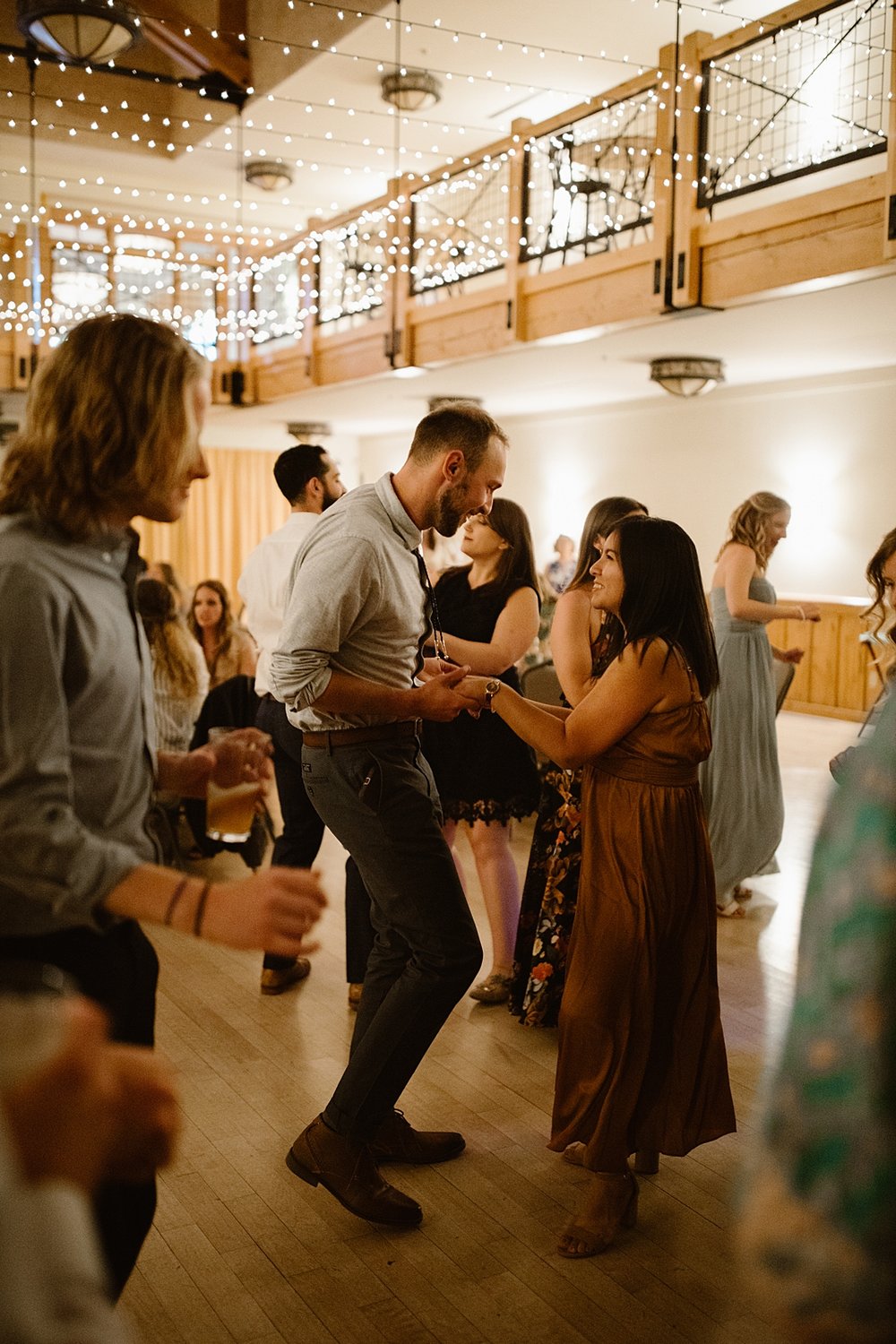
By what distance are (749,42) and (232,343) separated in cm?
793

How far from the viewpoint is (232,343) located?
13.2 meters

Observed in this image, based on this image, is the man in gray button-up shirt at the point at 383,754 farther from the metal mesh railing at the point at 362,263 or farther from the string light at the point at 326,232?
the metal mesh railing at the point at 362,263

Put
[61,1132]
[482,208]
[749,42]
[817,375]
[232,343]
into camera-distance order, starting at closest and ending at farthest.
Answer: [61,1132]
[749,42]
[817,375]
[232,343]
[482,208]

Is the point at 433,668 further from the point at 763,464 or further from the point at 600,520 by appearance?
the point at 763,464

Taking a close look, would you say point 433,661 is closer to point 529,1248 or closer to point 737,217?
point 529,1248

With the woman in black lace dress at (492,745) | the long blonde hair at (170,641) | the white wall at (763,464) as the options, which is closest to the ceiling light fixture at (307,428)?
the white wall at (763,464)

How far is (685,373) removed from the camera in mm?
10430

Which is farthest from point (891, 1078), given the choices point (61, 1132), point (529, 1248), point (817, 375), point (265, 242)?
point (265, 242)

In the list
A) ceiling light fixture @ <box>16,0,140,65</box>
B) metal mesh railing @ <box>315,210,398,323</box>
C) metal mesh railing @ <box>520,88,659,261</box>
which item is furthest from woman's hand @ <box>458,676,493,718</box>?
metal mesh railing @ <box>315,210,398,323</box>

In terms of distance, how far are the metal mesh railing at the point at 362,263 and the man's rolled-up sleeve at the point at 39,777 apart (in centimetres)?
943

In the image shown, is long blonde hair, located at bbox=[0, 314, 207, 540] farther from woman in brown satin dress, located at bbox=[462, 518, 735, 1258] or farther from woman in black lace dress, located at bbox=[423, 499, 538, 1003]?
woman in black lace dress, located at bbox=[423, 499, 538, 1003]

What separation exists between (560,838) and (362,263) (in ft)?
31.5

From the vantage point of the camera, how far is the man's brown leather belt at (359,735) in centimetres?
257

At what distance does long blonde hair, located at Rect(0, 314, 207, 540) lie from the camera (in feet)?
4.66
